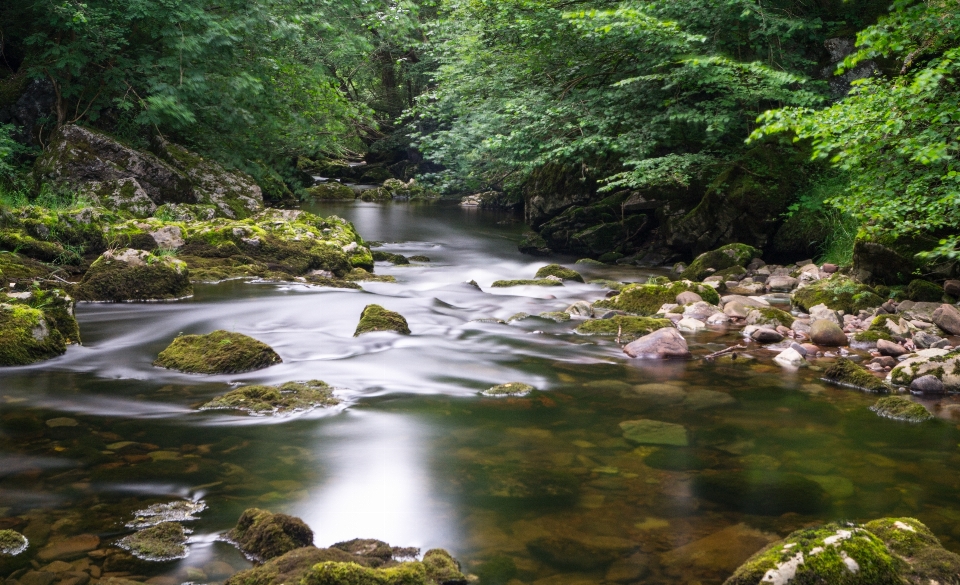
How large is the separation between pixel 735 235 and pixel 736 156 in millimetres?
1824

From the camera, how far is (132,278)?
952 centimetres

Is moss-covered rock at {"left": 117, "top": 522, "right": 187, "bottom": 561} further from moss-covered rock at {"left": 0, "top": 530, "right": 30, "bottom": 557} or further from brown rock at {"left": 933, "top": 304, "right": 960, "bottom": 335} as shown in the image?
brown rock at {"left": 933, "top": 304, "right": 960, "bottom": 335}

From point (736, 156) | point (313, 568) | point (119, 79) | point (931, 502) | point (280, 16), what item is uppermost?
point (280, 16)

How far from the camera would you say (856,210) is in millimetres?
7762

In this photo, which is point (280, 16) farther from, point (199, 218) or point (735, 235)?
point (735, 235)

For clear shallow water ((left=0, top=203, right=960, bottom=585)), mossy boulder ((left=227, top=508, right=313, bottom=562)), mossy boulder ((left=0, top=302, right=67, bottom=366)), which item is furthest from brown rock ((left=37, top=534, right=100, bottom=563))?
mossy boulder ((left=0, top=302, right=67, bottom=366))

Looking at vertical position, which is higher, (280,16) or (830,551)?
(280,16)

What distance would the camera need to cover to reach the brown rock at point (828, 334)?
797cm

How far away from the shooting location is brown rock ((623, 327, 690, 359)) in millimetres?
7570

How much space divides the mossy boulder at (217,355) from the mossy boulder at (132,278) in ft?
9.88

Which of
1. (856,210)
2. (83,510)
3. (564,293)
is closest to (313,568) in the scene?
(83,510)

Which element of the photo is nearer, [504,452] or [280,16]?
[504,452]

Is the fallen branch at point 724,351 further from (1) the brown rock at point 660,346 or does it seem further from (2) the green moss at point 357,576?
(2) the green moss at point 357,576

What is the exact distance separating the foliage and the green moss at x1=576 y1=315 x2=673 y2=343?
8.36ft
